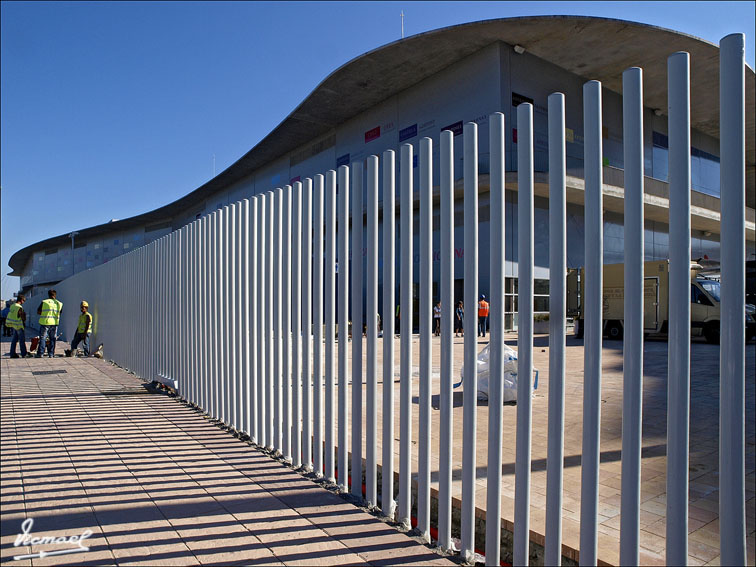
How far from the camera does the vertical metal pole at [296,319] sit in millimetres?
4668

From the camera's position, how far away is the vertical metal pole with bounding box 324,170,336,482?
4.14 meters

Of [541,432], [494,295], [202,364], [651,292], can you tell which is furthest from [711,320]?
[494,295]

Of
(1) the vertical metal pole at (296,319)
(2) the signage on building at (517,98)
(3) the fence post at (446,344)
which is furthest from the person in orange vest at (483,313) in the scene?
(3) the fence post at (446,344)

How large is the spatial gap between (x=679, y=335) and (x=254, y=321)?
158 inches

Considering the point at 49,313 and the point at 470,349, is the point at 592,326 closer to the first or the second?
the point at 470,349

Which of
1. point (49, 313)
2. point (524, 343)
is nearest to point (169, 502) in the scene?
point (524, 343)

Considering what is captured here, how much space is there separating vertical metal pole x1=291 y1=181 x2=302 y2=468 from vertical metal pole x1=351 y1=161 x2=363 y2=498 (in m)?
0.79

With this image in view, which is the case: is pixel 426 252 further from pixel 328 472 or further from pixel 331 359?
pixel 328 472

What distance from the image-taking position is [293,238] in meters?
4.89

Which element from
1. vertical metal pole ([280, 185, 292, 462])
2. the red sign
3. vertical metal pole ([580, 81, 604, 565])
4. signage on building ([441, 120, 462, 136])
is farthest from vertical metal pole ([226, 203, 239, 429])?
the red sign

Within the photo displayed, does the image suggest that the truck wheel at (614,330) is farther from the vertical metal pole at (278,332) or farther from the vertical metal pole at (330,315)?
the vertical metal pole at (330,315)

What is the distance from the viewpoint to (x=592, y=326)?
2428mm

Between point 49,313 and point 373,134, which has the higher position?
point 373,134

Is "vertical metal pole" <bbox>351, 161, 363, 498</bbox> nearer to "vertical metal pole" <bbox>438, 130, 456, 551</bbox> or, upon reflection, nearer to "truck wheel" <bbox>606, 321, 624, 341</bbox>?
"vertical metal pole" <bbox>438, 130, 456, 551</bbox>
